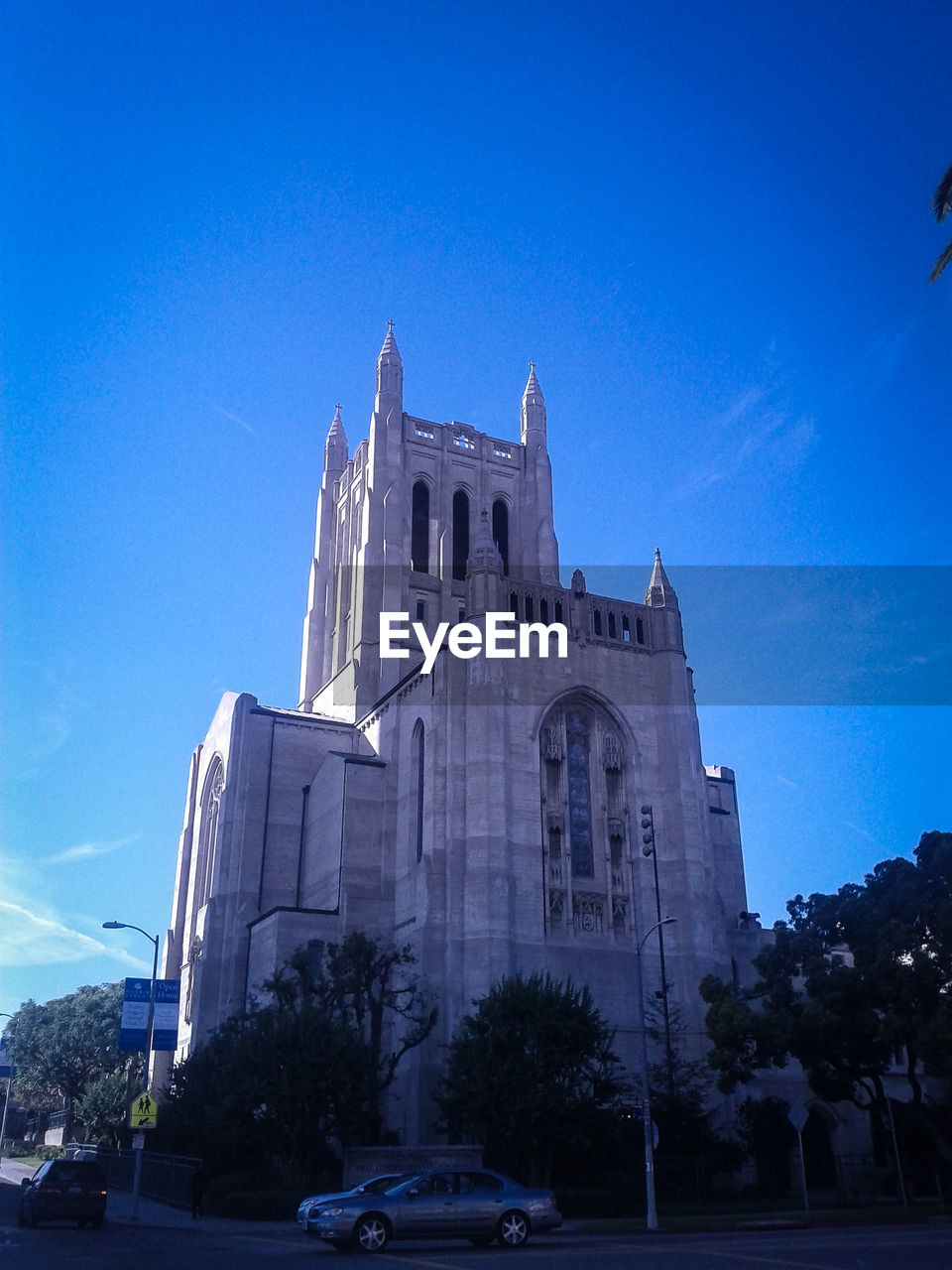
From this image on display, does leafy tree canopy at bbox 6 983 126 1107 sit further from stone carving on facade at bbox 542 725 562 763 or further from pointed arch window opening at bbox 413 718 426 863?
stone carving on facade at bbox 542 725 562 763

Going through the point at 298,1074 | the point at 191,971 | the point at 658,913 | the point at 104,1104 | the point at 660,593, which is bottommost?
the point at 298,1074

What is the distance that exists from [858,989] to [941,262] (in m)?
20.4

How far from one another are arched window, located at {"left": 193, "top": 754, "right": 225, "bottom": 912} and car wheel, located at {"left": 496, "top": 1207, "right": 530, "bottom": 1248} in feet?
125

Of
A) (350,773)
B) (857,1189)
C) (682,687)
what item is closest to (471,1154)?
(857,1189)

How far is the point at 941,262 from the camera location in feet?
88.7

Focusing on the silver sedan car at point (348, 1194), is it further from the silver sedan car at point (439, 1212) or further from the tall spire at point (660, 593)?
the tall spire at point (660, 593)

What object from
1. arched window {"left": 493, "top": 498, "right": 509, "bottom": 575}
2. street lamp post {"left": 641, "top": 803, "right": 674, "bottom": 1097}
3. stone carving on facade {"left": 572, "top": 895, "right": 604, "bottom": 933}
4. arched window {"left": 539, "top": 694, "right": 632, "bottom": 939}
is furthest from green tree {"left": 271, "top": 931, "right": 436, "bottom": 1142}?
arched window {"left": 493, "top": 498, "right": 509, "bottom": 575}

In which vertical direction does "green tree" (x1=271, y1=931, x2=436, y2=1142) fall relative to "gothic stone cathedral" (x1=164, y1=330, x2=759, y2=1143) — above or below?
below

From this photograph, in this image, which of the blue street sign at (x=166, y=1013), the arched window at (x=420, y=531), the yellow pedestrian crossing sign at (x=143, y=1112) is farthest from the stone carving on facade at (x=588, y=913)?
the arched window at (x=420, y=531)

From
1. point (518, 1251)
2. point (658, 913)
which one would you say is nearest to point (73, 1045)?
point (658, 913)

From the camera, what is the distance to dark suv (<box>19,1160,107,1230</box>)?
25812 millimetres

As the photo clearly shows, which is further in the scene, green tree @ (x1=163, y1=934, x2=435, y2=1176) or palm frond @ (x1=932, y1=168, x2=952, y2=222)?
green tree @ (x1=163, y1=934, x2=435, y2=1176)

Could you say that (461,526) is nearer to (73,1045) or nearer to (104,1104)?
(104,1104)

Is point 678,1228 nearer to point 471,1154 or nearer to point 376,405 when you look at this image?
point 471,1154
